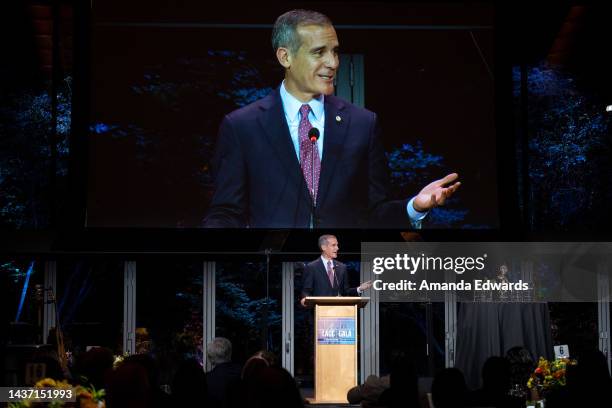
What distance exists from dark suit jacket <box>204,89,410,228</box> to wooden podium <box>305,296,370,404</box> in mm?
2108

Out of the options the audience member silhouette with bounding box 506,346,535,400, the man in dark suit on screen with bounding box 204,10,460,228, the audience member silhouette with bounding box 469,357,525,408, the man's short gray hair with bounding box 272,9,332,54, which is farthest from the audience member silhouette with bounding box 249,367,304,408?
the man's short gray hair with bounding box 272,9,332,54

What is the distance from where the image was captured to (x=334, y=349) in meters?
8.24

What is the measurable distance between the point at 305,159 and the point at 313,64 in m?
1.07

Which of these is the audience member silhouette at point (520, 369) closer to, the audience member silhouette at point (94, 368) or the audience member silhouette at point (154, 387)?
the audience member silhouette at point (154, 387)

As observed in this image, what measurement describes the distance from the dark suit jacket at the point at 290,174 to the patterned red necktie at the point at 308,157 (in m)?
0.06

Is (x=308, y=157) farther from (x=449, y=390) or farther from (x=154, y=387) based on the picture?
(x=449, y=390)

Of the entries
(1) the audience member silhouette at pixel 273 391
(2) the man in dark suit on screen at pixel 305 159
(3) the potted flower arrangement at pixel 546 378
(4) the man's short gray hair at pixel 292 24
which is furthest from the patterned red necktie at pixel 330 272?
(1) the audience member silhouette at pixel 273 391

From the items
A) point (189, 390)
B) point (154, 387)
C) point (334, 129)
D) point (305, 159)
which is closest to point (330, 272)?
point (305, 159)

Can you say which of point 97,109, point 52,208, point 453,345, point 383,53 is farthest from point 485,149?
point 52,208

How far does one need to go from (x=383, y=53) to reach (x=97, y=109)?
3.26 meters

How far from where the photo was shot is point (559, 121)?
1290 centimetres

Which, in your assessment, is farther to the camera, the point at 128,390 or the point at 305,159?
the point at 305,159

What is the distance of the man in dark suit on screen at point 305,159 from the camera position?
10328mm

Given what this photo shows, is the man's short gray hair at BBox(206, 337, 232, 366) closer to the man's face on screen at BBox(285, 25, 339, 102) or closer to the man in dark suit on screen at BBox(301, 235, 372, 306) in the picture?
the man in dark suit on screen at BBox(301, 235, 372, 306)
